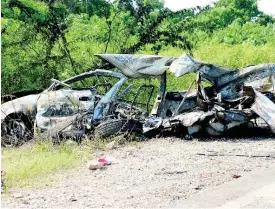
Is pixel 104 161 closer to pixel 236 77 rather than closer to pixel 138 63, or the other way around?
pixel 138 63

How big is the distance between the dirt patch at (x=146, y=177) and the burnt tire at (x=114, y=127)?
474 mm

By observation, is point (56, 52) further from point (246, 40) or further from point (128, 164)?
point (246, 40)

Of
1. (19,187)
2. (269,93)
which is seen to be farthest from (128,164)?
(269,93)

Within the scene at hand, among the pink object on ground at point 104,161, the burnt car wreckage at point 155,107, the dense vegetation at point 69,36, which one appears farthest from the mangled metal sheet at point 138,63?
the pink object on ground at point 104,161

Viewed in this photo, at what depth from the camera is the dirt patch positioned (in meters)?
6.52

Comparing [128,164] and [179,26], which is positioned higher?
[179,26]

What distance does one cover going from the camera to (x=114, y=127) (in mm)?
10828

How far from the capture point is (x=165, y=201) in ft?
20.9

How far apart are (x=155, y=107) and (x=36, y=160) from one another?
12.8 feet

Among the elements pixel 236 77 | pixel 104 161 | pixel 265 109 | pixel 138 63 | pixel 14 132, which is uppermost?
pixel 138 63

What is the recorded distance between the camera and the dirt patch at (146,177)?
21.4ft

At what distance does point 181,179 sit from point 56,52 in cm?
925

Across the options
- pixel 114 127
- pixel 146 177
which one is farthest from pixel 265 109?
pixel 146 177

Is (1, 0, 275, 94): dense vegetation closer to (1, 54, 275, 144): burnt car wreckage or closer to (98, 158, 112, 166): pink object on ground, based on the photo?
(1, 54, 275, 144): burnt car wreckage
